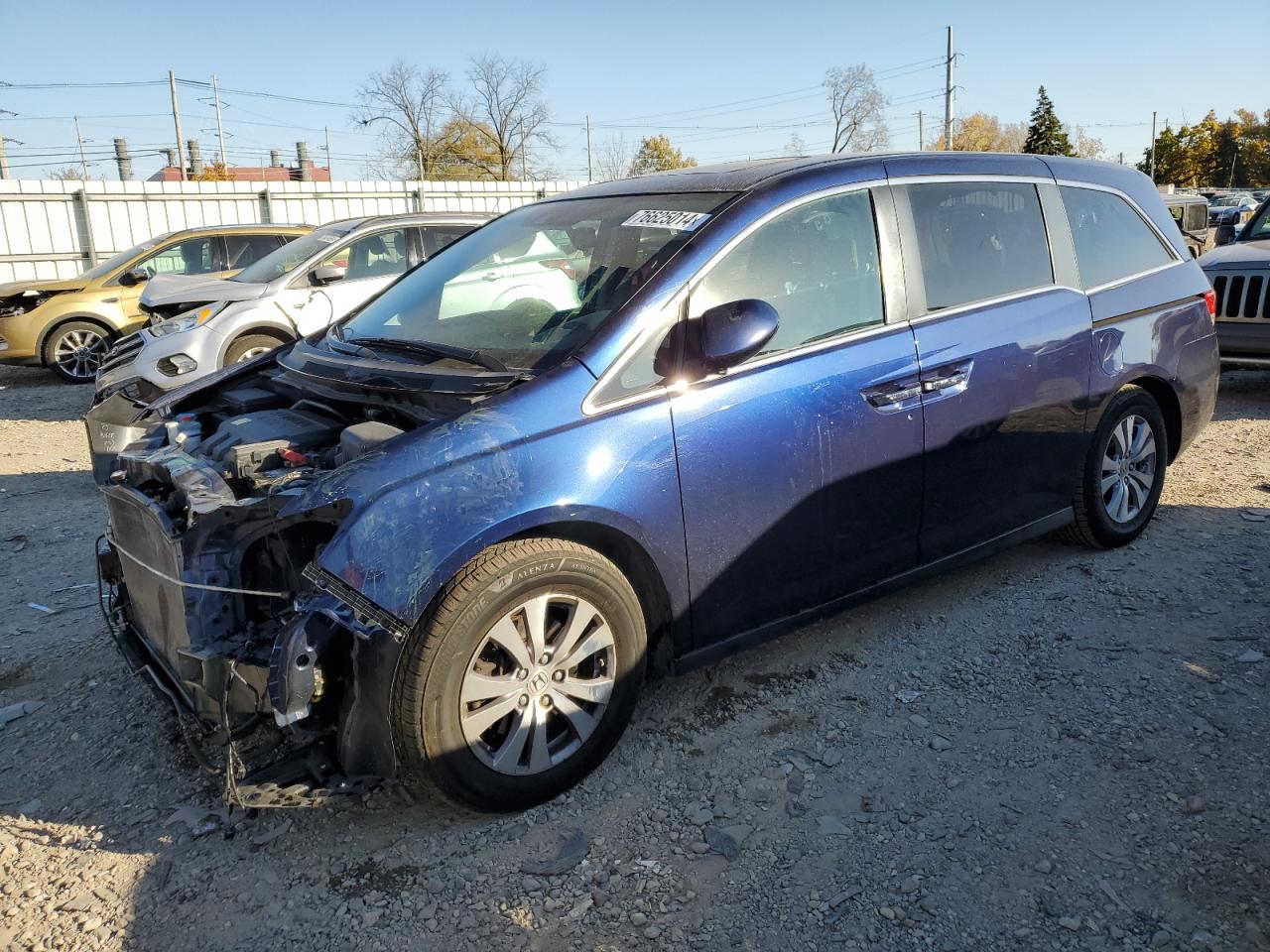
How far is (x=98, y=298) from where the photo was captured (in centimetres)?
1180

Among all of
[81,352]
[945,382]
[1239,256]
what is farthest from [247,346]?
[1239,256]

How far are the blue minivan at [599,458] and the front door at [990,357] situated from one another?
A: 0.01 metres

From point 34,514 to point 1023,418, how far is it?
592 cm

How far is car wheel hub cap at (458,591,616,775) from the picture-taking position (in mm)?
2717

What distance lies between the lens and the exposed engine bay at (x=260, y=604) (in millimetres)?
2562

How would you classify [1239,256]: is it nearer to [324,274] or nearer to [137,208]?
[324,274]

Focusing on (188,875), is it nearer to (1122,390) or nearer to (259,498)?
(259,498)

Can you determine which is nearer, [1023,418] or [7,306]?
[1023,418]

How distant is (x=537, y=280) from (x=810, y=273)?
1.04m

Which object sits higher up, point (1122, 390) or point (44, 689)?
point (1122, 390)

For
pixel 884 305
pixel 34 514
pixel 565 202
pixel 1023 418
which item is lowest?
pixel 34 514

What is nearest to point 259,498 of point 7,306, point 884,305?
point 884,305

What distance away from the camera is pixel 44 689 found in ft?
12.3

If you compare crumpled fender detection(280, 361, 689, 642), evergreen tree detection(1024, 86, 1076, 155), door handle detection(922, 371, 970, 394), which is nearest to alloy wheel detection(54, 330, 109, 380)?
crumpled fender detection(280, 361, 689, 642)
